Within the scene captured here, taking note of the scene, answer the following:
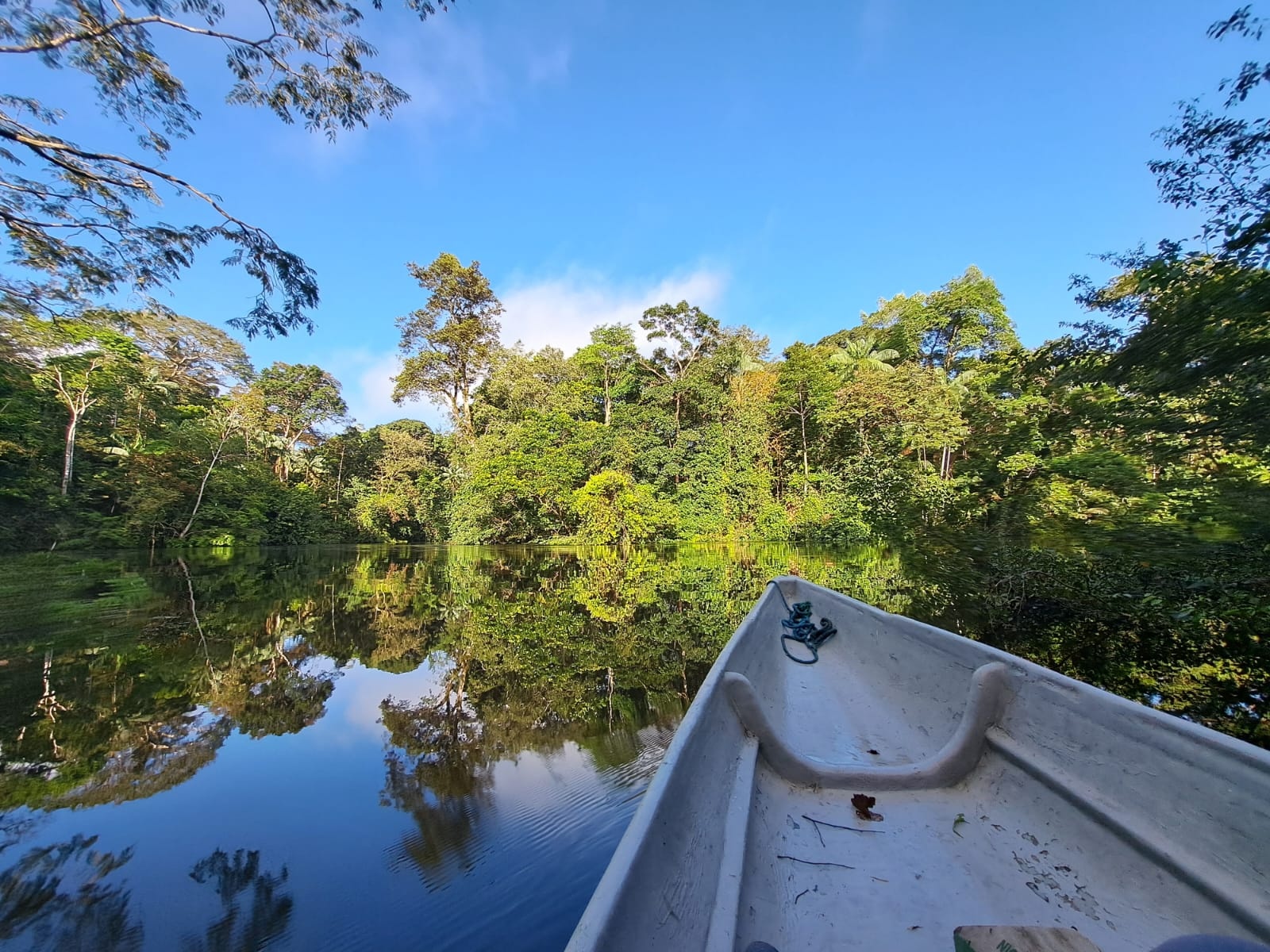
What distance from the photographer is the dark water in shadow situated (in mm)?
1735

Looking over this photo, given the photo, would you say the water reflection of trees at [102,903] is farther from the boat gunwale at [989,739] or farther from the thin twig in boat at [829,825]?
the thin twig in boat at [829,825]

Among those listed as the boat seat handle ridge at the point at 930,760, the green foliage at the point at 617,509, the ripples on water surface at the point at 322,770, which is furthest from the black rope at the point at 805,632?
the green foliage at the point at 617,509

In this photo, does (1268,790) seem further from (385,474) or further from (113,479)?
(385,474)

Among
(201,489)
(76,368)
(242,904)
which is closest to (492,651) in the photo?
(242,904)

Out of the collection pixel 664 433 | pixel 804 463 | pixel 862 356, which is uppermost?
pixel 862 356

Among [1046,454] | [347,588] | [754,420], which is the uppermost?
[754,420]

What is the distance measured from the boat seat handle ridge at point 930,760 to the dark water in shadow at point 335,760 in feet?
2.94

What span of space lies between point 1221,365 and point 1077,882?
3.00m

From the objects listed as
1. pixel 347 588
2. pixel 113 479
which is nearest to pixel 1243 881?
pixel 347 588

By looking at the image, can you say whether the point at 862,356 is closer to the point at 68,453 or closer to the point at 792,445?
the point at 792,445

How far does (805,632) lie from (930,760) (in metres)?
2.11

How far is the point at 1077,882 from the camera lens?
1150 mm

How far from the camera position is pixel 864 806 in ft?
4.93

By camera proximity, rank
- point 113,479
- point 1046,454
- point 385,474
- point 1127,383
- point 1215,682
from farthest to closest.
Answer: point 385,474
point 113,479
point 1046,454
point 1127,383
point 1215,682
